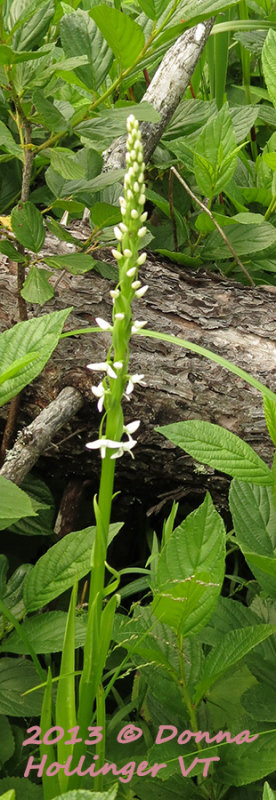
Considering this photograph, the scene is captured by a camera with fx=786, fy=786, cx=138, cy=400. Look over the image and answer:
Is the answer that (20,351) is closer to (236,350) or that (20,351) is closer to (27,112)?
(27,112)

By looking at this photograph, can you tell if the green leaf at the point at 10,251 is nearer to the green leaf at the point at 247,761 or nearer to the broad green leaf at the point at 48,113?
the broad green leaf at the point at 48,113

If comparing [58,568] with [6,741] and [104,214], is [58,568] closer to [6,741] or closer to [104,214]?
[6,741]

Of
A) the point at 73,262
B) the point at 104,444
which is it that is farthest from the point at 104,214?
the point at 104,444

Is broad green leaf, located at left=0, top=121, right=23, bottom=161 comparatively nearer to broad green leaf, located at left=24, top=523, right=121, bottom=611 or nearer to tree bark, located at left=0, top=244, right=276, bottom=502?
tree bark, located at left=0, top=244, right=276, bottom=502

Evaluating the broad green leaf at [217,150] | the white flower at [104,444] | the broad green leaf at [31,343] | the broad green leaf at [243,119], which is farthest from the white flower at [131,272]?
the broad green leaf at [243,119]

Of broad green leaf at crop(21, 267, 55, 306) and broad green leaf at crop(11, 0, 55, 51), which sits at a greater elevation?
broad green leaf at crop(11, 0, 55, 51)

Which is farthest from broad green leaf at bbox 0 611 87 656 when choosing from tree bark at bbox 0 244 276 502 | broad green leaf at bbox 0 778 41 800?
tree bark at bbox 0 244 276 502
